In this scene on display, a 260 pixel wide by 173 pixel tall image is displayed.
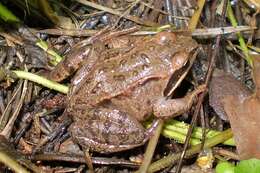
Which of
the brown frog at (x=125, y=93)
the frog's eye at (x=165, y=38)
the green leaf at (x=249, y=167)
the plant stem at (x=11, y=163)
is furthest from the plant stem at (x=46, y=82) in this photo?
the green leaf at (x=249, y=167)

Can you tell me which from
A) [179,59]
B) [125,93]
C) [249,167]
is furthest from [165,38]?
[249,167]

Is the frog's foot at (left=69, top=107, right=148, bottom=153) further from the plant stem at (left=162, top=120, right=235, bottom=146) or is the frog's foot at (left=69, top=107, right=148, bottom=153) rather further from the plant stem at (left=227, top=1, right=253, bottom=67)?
the plant stem at (left=227, top=1, right=253, bottom=67)

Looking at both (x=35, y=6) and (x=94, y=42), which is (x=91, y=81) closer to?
(x=94, y=42)

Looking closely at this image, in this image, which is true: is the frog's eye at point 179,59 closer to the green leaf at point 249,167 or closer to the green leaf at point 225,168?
the green leaf at point 225,168

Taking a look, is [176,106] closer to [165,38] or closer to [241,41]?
[165,38]

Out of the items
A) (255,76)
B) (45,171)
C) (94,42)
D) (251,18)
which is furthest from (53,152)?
(251,18)

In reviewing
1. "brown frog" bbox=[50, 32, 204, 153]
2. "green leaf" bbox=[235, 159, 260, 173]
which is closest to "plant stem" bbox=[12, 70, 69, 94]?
"brown frog" bbox=[50, 32, 204, 153]
